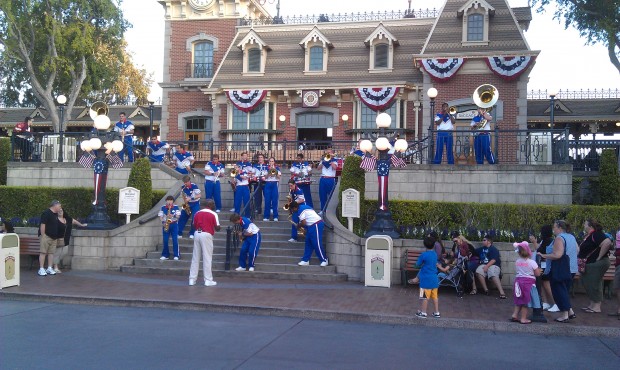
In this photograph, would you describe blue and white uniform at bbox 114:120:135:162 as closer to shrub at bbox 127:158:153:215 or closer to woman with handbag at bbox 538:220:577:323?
Answer: shrub at bbox 127:158:153:215

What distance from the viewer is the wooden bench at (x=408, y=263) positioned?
13128 mm

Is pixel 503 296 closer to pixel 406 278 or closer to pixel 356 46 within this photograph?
pixel 406 278

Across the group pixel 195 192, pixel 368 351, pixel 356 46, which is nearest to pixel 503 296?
pixel 368 351

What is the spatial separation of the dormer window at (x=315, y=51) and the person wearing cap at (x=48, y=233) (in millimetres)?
15419

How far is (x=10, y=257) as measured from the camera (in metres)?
12.4

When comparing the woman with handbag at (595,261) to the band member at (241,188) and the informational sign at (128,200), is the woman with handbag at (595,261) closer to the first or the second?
the band member at (241,188)

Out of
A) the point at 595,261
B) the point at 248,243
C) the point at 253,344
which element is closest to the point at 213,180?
the point at 248,243

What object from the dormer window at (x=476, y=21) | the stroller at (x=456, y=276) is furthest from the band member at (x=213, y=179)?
the dormer window at (x=476, y=21)

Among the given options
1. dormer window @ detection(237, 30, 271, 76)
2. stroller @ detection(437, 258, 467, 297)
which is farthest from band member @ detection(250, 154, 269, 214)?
dormer window @ detection(237, 30, 271, 76)

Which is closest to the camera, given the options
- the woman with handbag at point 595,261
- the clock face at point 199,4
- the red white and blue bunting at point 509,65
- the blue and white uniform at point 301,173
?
the woman with handbag at point 595,261

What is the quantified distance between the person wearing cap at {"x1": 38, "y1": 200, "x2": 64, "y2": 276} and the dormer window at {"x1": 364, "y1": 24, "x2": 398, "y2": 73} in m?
16.2

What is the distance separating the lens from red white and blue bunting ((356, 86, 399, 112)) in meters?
25.2

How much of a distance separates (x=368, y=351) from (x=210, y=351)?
6.88 feet

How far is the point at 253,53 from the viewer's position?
2802cm
